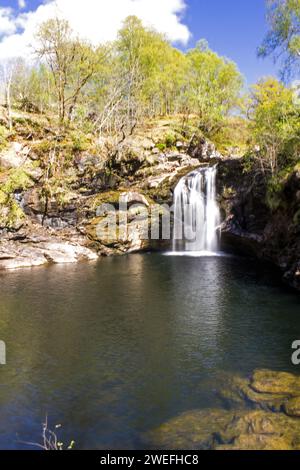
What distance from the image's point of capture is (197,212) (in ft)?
138

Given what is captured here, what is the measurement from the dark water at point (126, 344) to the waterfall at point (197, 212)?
9.91 metres

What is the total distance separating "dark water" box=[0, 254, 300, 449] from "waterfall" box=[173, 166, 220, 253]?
9.91 meters

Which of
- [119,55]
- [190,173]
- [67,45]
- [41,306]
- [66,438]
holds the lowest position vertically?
[66,438]

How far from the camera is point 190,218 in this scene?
42406 mm

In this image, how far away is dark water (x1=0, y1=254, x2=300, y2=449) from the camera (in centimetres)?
1341

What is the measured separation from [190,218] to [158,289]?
15.5 meters

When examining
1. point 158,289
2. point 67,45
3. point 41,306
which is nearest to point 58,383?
point 41,306

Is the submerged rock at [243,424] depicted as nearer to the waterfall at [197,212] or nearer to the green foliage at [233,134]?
the waterfall at [197,212]

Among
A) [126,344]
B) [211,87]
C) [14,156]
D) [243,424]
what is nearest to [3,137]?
Answer: [14,156]

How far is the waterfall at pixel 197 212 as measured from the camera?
136ft

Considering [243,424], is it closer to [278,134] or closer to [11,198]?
[278,134]

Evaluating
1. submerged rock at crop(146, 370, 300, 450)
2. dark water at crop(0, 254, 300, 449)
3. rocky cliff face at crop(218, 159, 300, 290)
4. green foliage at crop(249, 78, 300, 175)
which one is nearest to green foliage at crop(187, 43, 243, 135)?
rocky cliff face at crop(218, 159, 300, 290)

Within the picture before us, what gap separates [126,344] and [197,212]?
25088mm

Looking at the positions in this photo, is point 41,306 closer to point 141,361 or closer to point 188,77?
point 141,361
